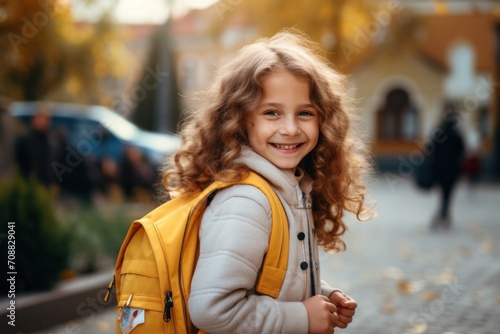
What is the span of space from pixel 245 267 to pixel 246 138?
51 cm

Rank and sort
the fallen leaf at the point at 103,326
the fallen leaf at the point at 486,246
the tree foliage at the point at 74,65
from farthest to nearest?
the tree foliage at the point at 74,65
the fallen leaf at the point at 486,246
the fallen leaf at the point at 103,326

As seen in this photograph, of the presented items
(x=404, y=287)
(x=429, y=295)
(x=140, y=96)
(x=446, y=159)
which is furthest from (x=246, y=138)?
(x=140, y=96)

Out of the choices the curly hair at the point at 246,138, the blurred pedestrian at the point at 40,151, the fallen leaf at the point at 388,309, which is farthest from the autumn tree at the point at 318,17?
the curly hair at the point at 246,138

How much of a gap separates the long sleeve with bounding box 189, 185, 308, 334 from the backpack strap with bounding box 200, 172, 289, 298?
0.02 m

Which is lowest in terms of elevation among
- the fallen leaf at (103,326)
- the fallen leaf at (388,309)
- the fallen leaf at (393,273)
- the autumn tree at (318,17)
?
the fallen leaf at (103,326)

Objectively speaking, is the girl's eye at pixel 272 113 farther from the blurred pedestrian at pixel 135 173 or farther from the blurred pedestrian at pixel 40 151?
the blurred pedestrian at pixel 135 173

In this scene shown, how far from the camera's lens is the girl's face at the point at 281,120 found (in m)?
2.53

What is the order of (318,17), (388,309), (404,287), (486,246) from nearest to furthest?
(388,309), (404,287), (486,246), (318,17)

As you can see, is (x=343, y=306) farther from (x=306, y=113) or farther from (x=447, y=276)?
(x=447, y=276)

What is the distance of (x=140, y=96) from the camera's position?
34781mm

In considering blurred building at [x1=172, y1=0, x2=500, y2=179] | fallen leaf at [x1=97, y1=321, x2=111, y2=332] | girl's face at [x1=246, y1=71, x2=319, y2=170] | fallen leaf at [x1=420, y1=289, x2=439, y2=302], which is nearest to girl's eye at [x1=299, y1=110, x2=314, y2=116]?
girl's face at [x1=246, y1=71, x2=319, y2=170]

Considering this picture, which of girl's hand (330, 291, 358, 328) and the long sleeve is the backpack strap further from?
girl's hand (330, 291, 358, 328)

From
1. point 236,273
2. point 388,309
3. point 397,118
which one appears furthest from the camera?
point 397,118

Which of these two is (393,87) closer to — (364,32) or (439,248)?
(364,32)
